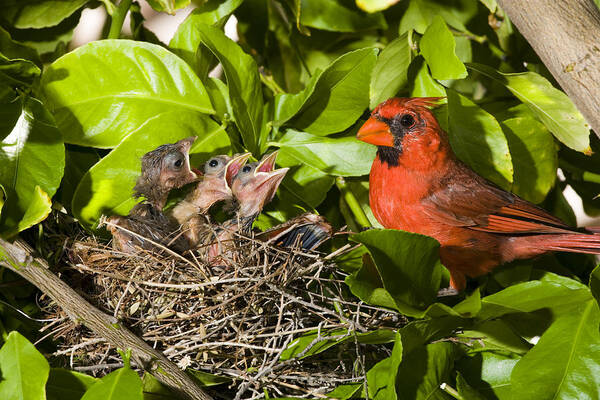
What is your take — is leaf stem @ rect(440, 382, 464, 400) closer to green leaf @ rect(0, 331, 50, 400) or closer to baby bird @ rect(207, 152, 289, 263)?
baby bird @ rect(207, 152, 289, 263)

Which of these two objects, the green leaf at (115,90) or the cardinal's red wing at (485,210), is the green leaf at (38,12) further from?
the cardinal's red wing at (485,210)

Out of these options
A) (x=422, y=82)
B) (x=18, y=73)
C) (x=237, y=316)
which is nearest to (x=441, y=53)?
(x=422, y=82)

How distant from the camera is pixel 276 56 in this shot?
203 centimetres

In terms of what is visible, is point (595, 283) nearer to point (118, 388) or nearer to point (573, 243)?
point (573, 243)

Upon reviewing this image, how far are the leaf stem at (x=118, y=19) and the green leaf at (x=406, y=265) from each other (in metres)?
0.90

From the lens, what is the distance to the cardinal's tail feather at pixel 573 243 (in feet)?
5.19

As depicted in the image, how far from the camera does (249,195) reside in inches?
66.4

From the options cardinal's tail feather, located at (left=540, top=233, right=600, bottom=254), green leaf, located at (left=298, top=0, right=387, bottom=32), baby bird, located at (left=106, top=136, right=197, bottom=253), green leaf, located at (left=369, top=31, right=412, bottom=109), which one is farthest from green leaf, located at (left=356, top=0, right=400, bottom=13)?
cardinal's tail feather, located at (left=540, top=233, right=600, bottom=254)

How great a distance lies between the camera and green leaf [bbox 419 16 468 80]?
4.75ft

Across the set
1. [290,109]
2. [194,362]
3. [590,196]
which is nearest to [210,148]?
[290,109]

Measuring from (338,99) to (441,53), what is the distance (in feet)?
0.86

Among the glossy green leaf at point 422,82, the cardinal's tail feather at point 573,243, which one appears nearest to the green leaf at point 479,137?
the glossy green leaf at point 422,82

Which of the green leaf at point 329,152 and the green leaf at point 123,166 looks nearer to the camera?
the green leaf at point 123,166

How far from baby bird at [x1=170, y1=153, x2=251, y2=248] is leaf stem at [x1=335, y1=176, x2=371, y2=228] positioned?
24 centimetres
